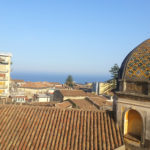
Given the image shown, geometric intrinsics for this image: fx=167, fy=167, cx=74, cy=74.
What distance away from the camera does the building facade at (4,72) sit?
38344 mm

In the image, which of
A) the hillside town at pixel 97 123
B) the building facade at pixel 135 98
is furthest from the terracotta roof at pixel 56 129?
the building facade at pixel 135 98

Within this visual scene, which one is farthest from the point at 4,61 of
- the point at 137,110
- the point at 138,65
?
the point at 137,110

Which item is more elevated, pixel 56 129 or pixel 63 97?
pixel 56 129

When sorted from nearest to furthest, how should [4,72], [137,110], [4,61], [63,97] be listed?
[137,110], [63,97], [4,72], [4,61]

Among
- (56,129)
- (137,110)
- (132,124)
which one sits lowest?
(56,129)

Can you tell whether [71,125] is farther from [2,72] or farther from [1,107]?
[2,72]

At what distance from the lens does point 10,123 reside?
10031mm

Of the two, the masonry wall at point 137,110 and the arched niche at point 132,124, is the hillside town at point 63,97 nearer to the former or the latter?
the arched niche at point 132,124

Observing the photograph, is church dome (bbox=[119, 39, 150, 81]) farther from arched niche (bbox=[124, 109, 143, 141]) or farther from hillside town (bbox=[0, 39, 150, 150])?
arched niche (bbox=[124, 109, 143, 141])

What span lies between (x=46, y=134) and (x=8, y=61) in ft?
112

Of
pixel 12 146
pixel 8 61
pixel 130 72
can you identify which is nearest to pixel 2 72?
pixel 8 61

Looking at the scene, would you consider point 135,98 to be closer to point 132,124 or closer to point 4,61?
point 132,124

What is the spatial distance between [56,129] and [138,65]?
19.1 feet

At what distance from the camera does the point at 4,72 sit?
38688 mm
